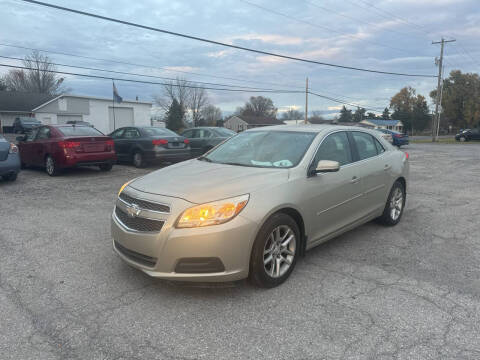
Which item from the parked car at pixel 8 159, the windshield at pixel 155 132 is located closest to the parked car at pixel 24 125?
the windshield at pixel 155 132

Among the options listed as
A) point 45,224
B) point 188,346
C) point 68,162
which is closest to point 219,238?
point 188,346

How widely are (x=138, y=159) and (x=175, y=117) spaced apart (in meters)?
49.4

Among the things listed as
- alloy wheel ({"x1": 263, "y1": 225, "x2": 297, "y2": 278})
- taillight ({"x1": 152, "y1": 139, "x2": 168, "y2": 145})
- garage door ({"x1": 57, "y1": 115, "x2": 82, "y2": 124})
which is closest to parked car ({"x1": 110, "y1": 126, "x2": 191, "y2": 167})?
taillight ({"x1": 152, "y1": 139, "x2": 168, "y2": 145})

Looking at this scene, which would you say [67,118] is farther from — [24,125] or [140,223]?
[140,223]

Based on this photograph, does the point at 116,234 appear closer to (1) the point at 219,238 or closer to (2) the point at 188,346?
(1) the point at 219,238

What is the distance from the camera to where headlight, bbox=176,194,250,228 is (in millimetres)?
3088

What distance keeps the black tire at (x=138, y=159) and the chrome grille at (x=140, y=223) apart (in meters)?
8.59

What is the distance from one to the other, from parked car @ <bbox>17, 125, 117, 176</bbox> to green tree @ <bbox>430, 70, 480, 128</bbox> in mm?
72693

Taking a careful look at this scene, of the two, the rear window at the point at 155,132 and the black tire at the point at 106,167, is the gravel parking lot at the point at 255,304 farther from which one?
the rear window at the point at 155,132

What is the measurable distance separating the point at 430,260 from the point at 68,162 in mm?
8755

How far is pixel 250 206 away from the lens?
3.21m

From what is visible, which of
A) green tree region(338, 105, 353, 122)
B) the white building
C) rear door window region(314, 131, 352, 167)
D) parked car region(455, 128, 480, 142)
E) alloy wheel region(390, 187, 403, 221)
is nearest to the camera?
rear door window region(314, 131, 352, 167)

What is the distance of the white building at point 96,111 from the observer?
34688mm

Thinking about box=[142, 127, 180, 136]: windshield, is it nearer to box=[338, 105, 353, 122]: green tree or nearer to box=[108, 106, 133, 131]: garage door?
box=[108, 106, 133, 131]: garage door
